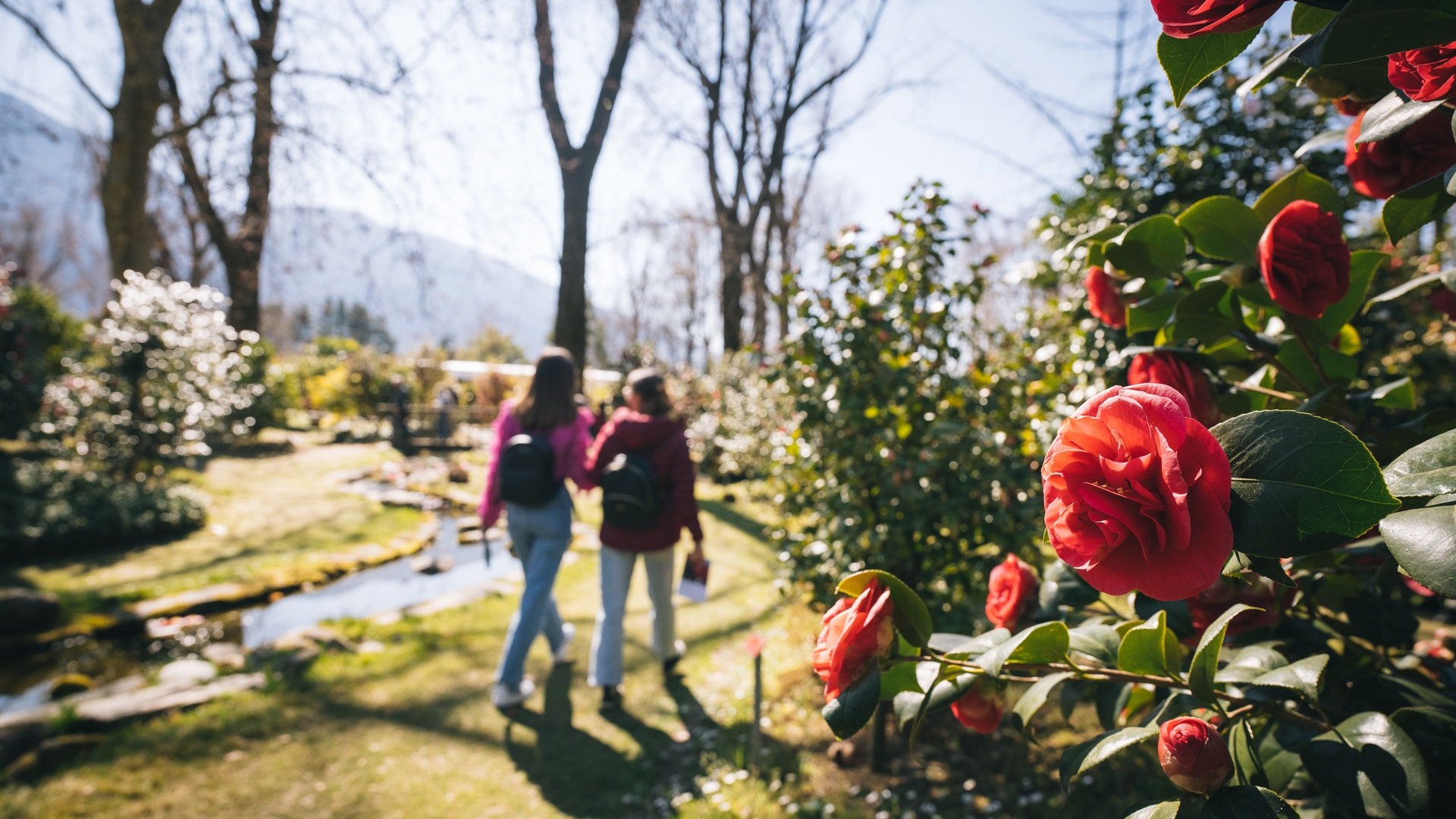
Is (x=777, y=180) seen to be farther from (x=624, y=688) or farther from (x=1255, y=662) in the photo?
(x=1255, y=662)

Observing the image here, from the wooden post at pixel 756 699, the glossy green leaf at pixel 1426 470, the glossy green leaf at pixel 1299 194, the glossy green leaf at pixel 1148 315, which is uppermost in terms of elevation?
the glossy green leaf at pixel 1299 194

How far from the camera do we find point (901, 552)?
280 cm

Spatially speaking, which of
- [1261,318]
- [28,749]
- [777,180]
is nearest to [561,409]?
[28,749]

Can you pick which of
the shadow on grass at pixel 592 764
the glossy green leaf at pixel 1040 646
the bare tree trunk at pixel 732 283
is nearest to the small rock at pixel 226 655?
the shadow on grass at pixel 592 764

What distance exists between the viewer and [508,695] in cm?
356

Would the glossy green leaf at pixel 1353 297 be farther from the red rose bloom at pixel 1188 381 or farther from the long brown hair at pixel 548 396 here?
the long brown hair at pixel 548 396

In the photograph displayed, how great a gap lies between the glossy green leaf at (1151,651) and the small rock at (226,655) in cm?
499

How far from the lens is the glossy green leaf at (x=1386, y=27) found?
52 cm

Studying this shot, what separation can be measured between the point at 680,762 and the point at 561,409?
1.90 metres

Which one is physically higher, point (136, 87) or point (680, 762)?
point (136, 87)

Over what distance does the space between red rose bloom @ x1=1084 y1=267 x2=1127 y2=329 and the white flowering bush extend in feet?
31.5

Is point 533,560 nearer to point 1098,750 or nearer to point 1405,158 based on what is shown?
point 1098,750

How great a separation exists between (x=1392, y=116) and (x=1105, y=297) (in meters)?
0.41

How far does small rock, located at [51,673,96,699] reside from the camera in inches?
151
